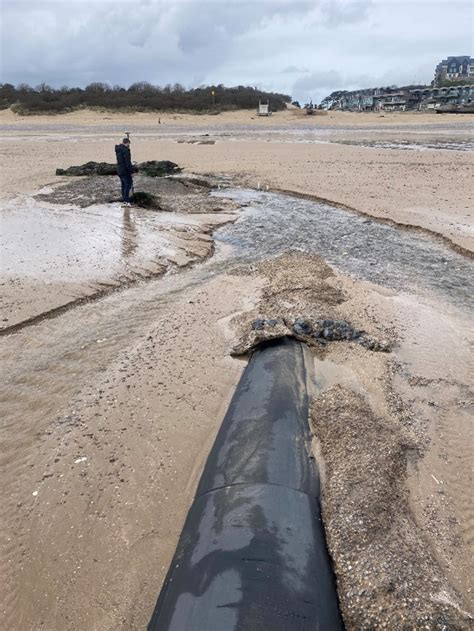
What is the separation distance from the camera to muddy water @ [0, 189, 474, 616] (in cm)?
524

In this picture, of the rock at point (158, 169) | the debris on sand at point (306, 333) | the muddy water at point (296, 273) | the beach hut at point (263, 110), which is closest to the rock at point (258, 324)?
the debris on sand at point (306, 333)

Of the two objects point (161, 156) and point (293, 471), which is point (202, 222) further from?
point (161, 156)

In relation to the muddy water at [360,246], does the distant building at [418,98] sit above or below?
above

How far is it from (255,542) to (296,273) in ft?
19.8

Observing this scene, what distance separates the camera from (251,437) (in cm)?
441

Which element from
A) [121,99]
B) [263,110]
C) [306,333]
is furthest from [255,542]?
[121,99]

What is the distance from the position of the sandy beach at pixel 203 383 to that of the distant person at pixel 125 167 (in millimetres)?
634

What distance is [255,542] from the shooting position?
10.6 feet

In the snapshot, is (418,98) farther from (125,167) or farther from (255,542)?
(255,542)

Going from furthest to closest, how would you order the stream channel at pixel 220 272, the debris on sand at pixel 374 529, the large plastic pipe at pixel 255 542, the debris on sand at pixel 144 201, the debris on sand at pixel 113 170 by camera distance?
the debris on sand at pixel 113 170 < the debris on sand at pixel 144 201 < the stream channel at pixel 220 272 < the debris on sand at pixel 374 529 < the large plastic pipe at pixel 255 542

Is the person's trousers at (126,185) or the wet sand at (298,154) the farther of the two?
the wet sand at (298,154)

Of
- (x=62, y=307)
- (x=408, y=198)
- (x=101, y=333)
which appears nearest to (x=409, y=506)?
(x=101, y=333)

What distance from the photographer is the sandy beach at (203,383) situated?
11.9 feet

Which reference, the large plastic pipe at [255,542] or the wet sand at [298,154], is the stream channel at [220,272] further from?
the large plastic pipe at [255,542]
